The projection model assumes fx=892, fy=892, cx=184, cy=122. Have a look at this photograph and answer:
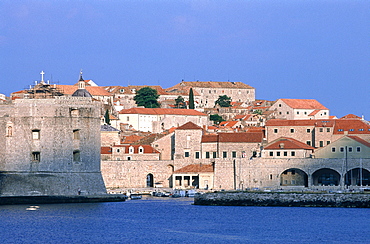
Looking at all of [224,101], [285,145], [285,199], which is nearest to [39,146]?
[285,199]

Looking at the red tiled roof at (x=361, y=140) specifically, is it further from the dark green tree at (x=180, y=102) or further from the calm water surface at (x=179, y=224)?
the dark green tree at (x=180, y=102)

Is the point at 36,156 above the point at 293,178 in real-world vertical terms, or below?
above

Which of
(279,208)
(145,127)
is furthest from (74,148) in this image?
(145,127)

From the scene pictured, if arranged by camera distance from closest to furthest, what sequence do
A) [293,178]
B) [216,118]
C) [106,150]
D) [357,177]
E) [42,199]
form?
[42,199], [357,177], [293,178], [106,150], [216,118]

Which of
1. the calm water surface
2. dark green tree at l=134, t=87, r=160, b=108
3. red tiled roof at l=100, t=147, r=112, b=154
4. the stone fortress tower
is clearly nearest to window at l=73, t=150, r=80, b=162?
the stone fortress tower

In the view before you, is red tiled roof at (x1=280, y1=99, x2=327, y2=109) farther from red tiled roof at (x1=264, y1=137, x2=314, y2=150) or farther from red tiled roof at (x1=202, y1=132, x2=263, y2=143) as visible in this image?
red tiled roof at (x1=264, y1=137, x2=314, y2=150)

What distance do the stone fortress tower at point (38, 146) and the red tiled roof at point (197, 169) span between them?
18600mm

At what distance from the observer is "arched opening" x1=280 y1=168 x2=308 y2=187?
6588 centimetres

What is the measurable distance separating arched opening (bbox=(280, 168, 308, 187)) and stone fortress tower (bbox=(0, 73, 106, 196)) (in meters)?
21.8

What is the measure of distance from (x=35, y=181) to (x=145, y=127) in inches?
2106

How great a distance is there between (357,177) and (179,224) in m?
26.8

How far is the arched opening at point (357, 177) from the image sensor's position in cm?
6544

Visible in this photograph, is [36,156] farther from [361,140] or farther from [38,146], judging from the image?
[361,140]

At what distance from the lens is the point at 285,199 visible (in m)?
49.3
